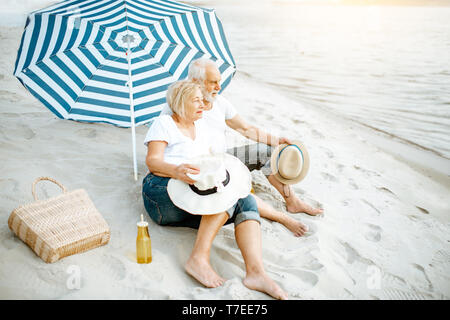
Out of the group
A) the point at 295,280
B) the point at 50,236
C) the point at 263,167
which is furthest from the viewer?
the point at 263,167

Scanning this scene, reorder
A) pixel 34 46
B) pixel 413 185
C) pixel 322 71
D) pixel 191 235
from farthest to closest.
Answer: pixel 322 71, pixel 413 185, pixel 34 46, pixel 191 235

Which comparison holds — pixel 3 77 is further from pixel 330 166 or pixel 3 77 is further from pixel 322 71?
pixel 322 71

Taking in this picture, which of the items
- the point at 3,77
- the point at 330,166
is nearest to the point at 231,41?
the point at 3,77

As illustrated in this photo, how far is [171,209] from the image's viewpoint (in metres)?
2.41

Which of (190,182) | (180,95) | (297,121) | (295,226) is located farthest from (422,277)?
(297,121)

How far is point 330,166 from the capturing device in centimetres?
405

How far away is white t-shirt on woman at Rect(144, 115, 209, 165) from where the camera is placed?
95.0 inches

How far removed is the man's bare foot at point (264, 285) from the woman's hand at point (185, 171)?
0.62 metres

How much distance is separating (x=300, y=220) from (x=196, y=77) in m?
1.29

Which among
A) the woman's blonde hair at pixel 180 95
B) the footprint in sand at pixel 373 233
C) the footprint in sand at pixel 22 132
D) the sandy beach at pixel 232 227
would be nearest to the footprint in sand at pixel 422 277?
the sandy beach at pixel 232 227

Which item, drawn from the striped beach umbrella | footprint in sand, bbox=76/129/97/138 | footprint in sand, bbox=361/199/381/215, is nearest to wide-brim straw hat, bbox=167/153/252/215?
the striped beach umbrella

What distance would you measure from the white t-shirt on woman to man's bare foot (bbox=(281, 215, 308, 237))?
78cm

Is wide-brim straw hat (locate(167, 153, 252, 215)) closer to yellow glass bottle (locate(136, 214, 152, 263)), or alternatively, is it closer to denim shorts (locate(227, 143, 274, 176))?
yellow glass bottle (locate(136, 214, 152, 263))

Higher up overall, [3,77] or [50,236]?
[3,77]
